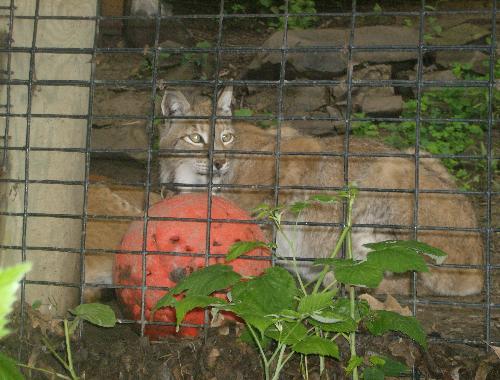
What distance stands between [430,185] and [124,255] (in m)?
2.34

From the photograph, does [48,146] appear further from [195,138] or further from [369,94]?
[369,94]

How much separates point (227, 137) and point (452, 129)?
2.66 m

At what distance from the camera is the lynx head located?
15.9ft

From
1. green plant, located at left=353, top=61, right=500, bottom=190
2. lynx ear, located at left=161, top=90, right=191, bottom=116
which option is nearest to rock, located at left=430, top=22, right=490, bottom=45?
green plant, located at left=353, top=61, right=500, bottom=190

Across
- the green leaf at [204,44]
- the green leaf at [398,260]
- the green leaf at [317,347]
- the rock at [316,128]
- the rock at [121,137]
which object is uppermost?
the green leaf at [204,44]

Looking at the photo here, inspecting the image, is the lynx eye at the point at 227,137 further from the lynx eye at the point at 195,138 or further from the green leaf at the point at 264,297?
the green leaf at the point at 264,297

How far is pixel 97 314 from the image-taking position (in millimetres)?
2465

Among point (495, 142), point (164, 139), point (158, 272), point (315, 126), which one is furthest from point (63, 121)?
point (495, 142)

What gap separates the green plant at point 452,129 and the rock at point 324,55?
0.61m

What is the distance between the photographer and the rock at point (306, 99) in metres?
7.27

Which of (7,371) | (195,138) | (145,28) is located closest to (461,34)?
(145,28)

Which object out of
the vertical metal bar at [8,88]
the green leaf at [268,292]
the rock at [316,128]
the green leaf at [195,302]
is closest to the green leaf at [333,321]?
A: the green leaf at [268,292]

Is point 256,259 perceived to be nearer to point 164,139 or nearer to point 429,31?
point 164,139

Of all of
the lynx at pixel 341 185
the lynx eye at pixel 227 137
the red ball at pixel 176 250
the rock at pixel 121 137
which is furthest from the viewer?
the rock at pixel 121 137
